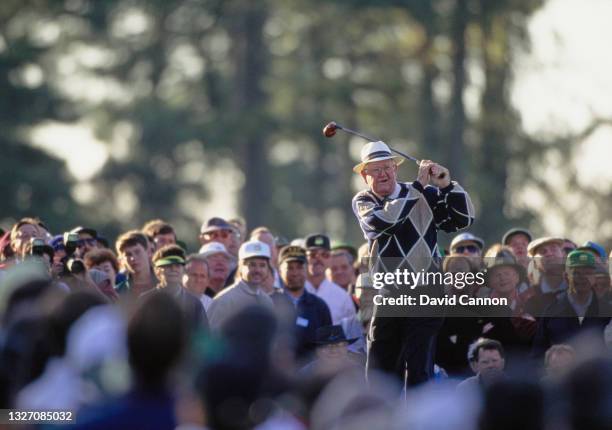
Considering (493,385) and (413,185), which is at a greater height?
(413,185)

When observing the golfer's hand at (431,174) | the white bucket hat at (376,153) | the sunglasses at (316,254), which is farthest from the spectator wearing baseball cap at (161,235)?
the golfer's hand at (431,174)

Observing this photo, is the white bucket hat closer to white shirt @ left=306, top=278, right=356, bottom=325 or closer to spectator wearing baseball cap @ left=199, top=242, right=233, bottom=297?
white shirt @ left=306, top=278, right=356, bottom=325

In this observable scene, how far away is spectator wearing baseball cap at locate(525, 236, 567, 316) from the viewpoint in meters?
12.5

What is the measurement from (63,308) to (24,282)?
31.5 inches

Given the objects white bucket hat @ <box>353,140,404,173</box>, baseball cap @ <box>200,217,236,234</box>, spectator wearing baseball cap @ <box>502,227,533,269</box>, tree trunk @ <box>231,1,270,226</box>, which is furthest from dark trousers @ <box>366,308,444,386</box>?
tree trunk @ <box>231,1,270,226</box>

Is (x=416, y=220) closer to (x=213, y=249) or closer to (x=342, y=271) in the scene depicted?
(x=213, y=249)

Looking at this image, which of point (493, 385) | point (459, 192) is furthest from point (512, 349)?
point (493, 385)

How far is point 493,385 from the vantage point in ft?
18.2

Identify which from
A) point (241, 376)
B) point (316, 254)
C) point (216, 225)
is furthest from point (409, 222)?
point (216, 225)

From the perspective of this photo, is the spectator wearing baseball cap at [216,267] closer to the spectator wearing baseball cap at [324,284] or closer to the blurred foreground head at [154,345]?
the spectator wearing baseball cap at [324,284]

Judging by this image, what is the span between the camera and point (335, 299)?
1400 cm

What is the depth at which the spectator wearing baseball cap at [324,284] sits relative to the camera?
1388 cm

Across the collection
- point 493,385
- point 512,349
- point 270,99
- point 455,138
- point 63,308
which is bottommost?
point 493,385

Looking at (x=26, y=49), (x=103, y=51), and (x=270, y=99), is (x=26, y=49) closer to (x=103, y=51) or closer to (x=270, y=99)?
(x=103, y=51)
